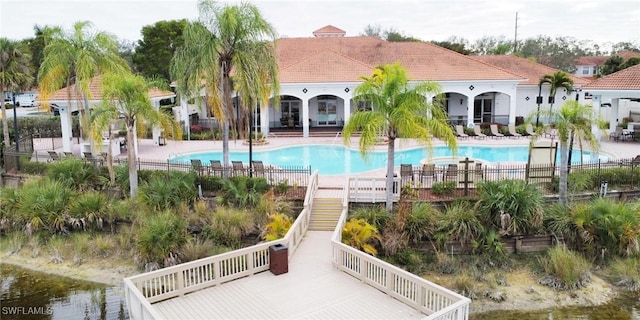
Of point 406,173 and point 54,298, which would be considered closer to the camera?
point 54,298

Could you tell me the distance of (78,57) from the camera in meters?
19.3

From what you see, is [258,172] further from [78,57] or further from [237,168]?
[78,57]

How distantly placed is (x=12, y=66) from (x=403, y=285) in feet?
76.5

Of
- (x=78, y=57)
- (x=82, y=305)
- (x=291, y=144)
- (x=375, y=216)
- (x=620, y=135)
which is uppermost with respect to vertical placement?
(x=78, y=57)

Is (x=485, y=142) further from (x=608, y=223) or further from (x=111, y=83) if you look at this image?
(x=111, y=83)

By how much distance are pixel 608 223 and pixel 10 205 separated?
2037 cm

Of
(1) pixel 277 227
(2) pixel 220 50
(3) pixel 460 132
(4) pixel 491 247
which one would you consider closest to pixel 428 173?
(4) pixel 491 247

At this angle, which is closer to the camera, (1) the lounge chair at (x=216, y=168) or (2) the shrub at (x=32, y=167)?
(1) the lounge chair at (x=216, y=168)

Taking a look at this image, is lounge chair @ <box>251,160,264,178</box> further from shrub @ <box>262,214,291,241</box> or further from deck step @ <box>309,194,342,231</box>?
shrub @ <box>262,214,291,241</box>

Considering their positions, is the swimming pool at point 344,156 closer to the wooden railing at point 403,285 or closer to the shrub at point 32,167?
the shrub at point 32,167

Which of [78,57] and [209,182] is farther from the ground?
[78,57]

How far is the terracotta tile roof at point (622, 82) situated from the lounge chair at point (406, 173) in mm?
16999

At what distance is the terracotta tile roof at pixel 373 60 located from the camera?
3200 cm

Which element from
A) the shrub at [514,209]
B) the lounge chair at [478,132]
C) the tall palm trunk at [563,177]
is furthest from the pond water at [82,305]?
the lounge chair at [478,132]
